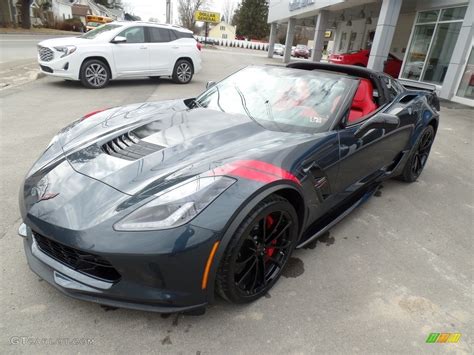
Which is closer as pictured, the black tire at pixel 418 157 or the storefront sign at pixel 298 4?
the black tire at pixel 418 157

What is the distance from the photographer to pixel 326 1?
17.3 metres

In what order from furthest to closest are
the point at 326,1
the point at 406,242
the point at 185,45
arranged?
the point at 326,1 → the point at 185,45 → the point at 406,242

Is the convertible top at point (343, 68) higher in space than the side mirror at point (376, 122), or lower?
higher

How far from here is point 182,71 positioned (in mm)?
9906

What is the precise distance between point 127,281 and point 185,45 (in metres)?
9.35

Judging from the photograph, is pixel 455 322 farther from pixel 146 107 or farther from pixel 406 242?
pixel 146 107

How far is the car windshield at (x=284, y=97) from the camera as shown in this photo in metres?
2.57

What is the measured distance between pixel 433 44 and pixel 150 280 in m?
14.3

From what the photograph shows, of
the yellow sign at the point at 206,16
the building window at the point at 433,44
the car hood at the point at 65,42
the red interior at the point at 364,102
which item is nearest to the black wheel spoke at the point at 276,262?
the red interior at the point at 364,102

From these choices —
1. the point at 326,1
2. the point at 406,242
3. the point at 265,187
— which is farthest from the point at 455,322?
the point at 326,1

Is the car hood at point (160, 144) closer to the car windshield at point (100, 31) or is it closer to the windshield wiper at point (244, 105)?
the windshield wiper at point (244, 105)

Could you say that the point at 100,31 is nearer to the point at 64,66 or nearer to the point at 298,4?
the point at 64,66

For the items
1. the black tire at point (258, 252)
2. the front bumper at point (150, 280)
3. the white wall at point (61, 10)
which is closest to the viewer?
the front bumper at point (150, 280)

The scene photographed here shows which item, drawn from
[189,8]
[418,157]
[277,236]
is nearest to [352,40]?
[418,157]
